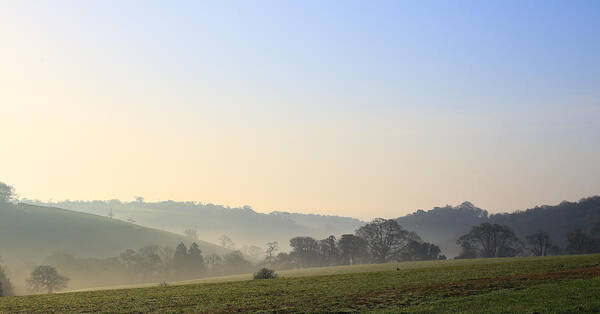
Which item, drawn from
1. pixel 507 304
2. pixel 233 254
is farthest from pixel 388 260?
pixel 507 304

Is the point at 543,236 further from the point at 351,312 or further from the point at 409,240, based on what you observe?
the point at 351,312

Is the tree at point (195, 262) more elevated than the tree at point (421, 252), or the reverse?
the tree at point (421, 252)

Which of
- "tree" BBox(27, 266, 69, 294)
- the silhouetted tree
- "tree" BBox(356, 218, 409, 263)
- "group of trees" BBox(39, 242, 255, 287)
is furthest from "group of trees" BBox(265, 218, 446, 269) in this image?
"tree" BBox(27, 266, 69, 294)

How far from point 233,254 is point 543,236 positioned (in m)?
112

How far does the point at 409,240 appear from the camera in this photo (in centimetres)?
15688

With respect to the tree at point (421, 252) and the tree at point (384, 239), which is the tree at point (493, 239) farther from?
the tree at point (384, 239)

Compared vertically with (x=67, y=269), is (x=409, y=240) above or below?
above

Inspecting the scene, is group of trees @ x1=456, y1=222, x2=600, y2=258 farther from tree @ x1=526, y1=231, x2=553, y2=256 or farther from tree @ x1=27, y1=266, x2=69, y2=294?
tree @ x1=27, y1=266, x2=69, y2=294

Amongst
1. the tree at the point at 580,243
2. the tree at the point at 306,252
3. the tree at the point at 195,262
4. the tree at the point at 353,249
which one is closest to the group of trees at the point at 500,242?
the tree at the point at 580,243

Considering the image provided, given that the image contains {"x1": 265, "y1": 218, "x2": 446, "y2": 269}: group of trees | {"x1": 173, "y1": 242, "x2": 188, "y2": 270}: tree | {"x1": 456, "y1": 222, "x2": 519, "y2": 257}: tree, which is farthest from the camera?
{"x1": 173, "y1": 242, "x2": 188, "y2": 270}: tree

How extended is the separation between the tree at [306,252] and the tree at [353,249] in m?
10.2

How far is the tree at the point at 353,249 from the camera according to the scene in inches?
6353

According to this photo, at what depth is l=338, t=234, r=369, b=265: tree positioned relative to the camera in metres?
161

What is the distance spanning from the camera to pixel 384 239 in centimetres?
16050
